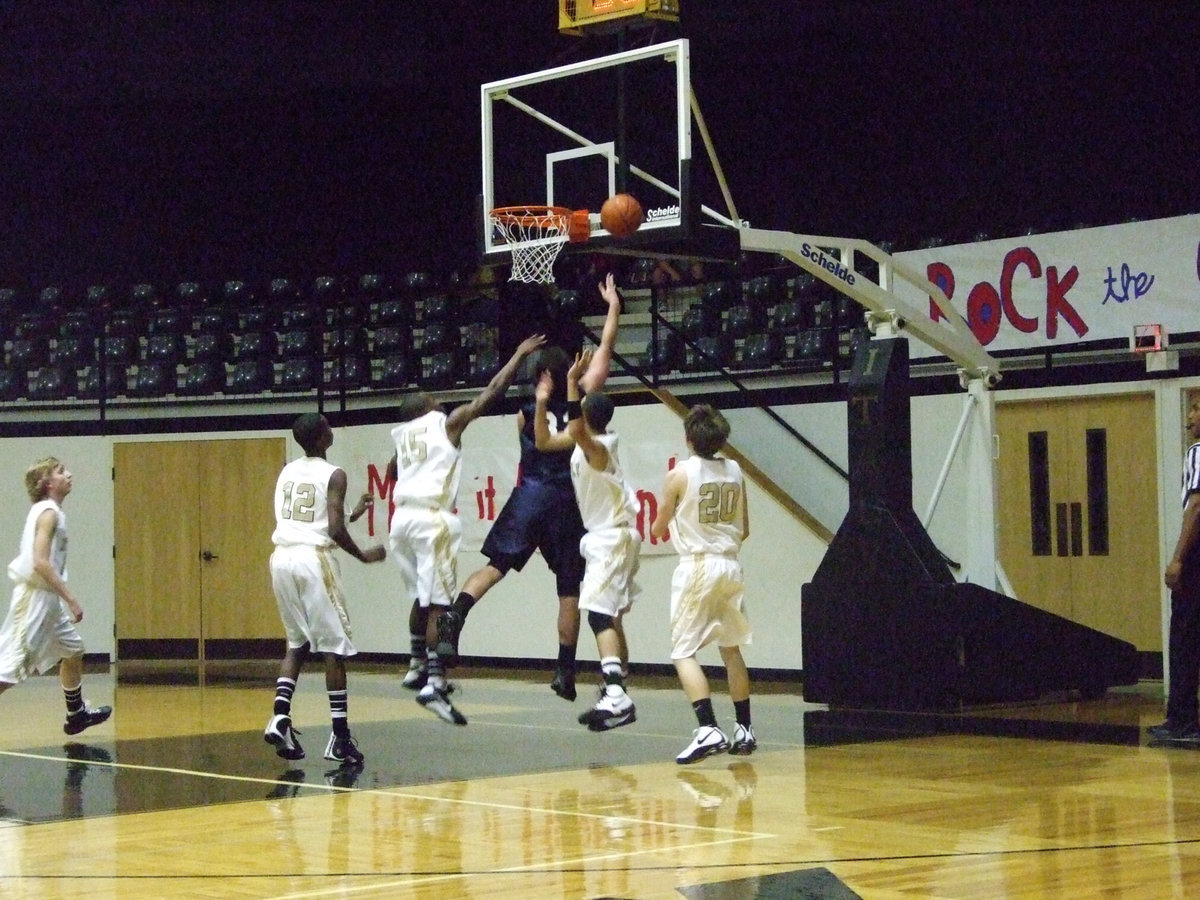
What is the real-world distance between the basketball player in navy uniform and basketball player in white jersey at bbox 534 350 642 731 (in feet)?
0.69

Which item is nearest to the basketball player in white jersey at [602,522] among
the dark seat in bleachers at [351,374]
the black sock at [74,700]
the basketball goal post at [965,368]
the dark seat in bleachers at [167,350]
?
the basketball goal post at [965,368]

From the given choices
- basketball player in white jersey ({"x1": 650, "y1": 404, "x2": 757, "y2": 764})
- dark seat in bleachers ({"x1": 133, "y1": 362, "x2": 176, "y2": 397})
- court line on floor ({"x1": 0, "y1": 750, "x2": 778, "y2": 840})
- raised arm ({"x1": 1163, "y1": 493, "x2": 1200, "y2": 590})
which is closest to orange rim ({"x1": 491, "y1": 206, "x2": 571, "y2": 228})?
basketball player in white jersey ({"x1": 650, "y1": 404, "x2": 757, "y2": 764})

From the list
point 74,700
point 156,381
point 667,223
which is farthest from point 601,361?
point 156,381

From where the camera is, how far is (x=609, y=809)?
8188mm

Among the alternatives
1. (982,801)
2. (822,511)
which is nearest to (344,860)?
(982,801)

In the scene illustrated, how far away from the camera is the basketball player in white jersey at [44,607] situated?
11078mm

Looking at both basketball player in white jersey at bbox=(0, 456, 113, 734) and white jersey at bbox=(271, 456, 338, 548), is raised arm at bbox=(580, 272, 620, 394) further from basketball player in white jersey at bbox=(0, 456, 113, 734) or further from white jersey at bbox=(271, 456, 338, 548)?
basketball player in white jersey at bbox=(0, 456, 113, 734)

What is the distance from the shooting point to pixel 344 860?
6883 millimetres

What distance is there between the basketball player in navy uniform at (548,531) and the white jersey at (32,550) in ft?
8.40

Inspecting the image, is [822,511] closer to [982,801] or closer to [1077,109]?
[1077,109]

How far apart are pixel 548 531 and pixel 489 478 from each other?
6.64m

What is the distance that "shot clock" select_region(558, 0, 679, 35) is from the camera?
11430 millimetres

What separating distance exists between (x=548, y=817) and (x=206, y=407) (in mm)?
13001

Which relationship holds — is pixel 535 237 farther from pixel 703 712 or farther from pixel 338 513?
pixel 703 712
